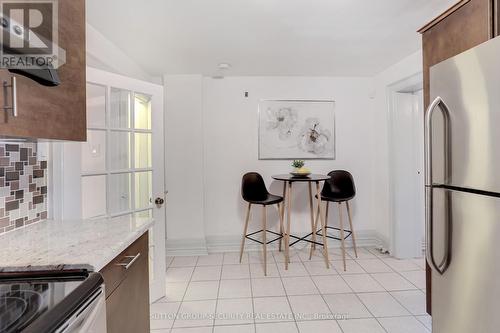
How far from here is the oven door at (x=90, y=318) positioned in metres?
0.75

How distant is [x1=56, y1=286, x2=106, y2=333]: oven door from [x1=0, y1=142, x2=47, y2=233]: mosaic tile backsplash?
0.81 m

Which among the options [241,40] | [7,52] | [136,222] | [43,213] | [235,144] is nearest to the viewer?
[7,52]

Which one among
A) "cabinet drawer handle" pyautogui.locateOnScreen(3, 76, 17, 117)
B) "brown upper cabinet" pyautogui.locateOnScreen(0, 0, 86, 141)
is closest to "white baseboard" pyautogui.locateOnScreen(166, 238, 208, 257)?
"brown upper cabinet" pyautogui.locateOnScreen(0, 0, 86, 141)

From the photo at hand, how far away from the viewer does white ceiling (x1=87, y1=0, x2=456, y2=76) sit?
1.85 meters

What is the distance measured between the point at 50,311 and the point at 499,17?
2.18 metres

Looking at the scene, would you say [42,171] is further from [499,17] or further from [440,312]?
[499,17]

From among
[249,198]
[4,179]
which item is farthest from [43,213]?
[249,198]

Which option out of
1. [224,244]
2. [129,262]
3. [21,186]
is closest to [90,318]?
[129,262]

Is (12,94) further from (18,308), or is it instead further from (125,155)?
(125,155)

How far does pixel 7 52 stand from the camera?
867mm

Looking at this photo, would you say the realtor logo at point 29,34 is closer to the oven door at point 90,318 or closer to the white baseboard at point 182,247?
the oven door at point 90,318

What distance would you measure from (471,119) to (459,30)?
74 centimetres

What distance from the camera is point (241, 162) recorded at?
3516 millimetres

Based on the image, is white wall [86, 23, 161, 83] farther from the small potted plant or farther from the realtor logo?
the small potted plant
